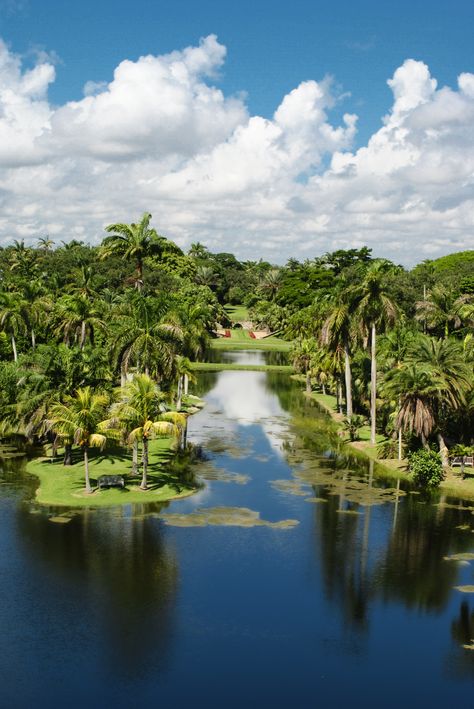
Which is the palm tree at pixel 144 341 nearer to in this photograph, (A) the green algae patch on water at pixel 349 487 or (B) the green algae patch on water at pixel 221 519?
(A) the green algae patch on water at pixel 349 487

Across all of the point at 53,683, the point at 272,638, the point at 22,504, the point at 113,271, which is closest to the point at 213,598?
the point at 272,638

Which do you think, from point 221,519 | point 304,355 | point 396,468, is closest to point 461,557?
point 221,519

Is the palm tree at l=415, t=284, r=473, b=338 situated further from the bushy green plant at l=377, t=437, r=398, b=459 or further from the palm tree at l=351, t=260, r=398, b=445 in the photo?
the bushy green plant at l=377, t=437, r=398, b=459

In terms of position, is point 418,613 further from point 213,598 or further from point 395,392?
point 395,392

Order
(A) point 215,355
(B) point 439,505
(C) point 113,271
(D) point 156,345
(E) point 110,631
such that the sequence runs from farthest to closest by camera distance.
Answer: (C) point 113,271
(A) point 215,355
(D) point 156,345
(B) point 439,505
(E) point 110,631

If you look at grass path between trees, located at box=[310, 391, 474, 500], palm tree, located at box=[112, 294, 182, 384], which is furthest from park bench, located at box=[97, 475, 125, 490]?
grass path between trees, located at box=[310, 391, 474, 500]
